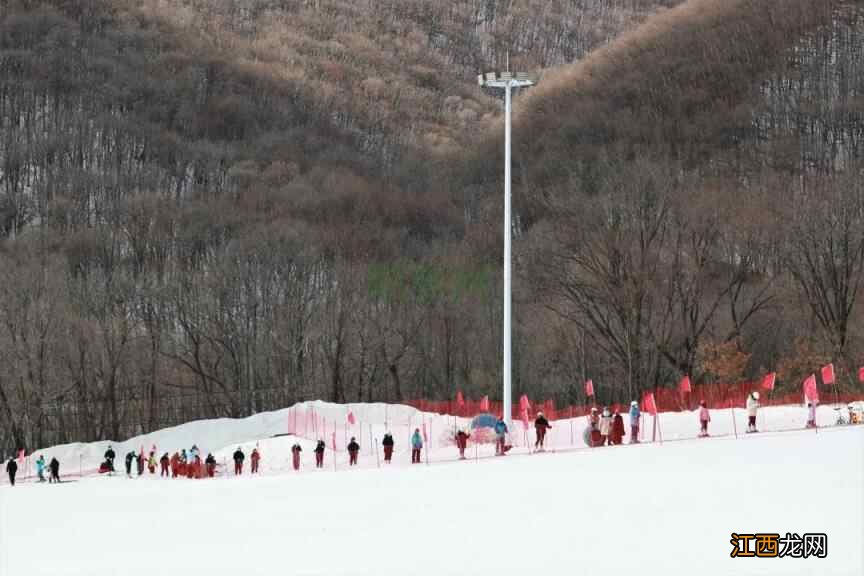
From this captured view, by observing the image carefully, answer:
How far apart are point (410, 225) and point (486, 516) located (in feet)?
385

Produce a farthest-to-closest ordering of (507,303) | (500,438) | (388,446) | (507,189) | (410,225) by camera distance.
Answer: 1. (410,225)
2. (507,189)
3. (507,303)
4. (388,446)
5. (500,438)

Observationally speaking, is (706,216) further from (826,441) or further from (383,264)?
(826,441)

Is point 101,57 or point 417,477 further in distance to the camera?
point 101,57

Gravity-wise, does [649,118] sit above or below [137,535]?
above

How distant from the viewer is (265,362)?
3681 inches

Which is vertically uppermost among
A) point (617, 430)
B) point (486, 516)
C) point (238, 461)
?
point (617, 430)

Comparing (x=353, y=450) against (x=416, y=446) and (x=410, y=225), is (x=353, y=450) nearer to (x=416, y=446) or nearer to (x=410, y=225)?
(x=416, y=446)

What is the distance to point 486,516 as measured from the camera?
2273 centimetres

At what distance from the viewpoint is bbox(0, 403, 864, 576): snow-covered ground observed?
60.4ft

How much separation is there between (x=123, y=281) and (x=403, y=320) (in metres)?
20.9

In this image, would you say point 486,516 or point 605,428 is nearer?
point 486,516

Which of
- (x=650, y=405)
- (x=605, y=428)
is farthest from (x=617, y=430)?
(x=650, y=405)

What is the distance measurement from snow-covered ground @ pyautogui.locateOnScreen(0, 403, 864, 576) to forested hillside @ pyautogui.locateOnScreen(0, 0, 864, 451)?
31101 millimetres

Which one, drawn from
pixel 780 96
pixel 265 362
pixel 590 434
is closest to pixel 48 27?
pixel 780 96
